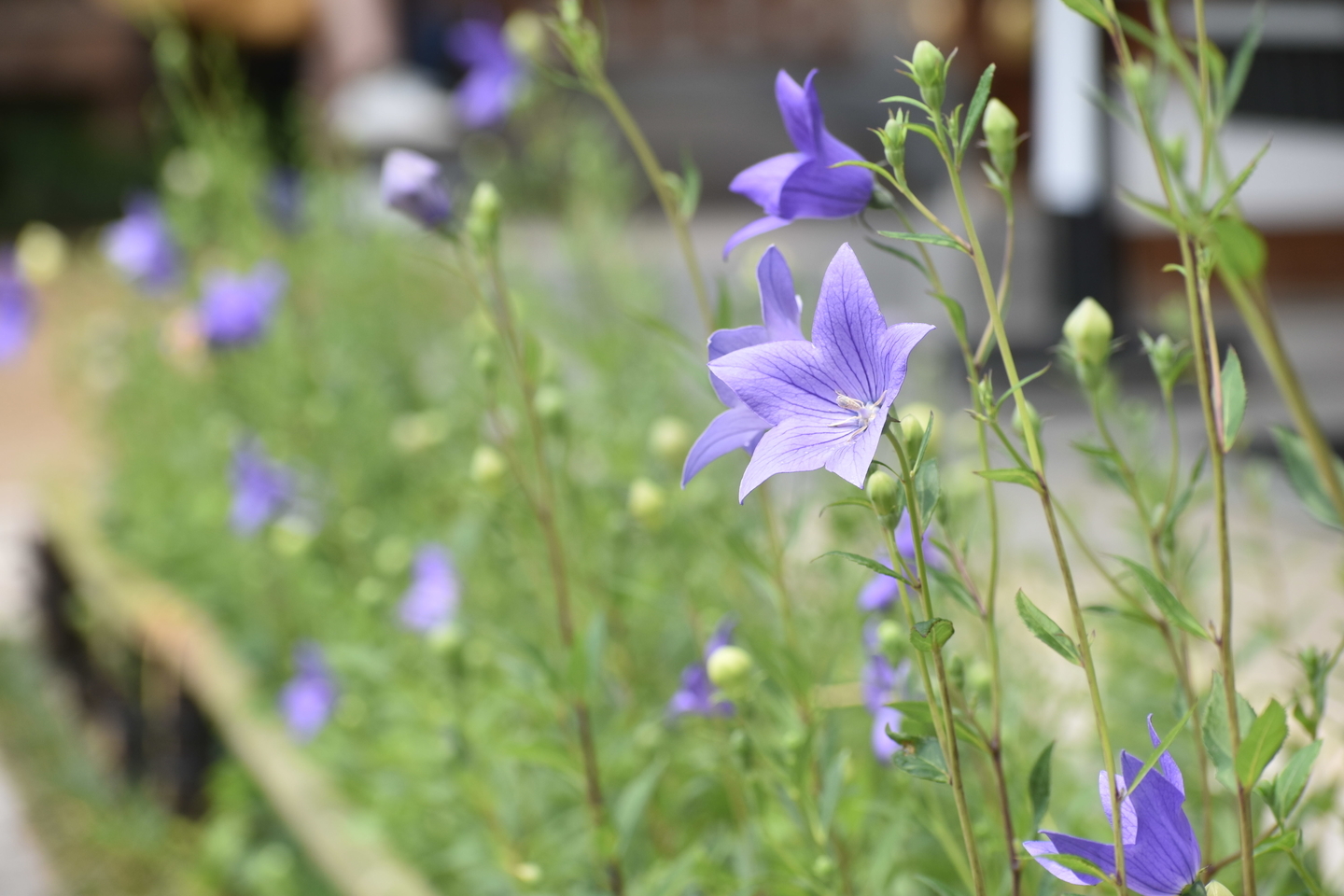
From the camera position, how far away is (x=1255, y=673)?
1.51 meters

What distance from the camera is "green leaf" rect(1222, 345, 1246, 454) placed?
17.1 inches

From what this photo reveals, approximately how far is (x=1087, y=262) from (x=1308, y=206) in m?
1.33

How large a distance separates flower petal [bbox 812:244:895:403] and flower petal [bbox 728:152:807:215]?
0.09m

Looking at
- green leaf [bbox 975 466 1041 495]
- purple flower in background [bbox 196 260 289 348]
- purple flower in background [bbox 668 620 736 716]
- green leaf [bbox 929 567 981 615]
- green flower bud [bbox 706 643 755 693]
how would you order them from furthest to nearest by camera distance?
purple flower in background [bbox 196 260 289 348]
purple flower in background [bbox 668 620 736 716]
green flower bud [bbox 706 643 755 693]
green leaf [bbox 929 567 981 615]
green leaf [bbox 975 466 1041 495]

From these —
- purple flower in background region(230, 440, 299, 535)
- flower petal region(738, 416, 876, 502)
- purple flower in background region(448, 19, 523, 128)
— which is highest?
flower petal region(738, 416, 876, 502)

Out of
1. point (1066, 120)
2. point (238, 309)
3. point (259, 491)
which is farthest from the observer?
point (1066, 120)

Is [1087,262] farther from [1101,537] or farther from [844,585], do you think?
[844,585]

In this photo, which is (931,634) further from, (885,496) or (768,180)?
(768,180)

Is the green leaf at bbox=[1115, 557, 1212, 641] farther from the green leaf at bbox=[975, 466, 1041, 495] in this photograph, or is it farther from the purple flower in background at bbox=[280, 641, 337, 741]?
the purple flower in background at bbox=[280, 641, 337, 741]

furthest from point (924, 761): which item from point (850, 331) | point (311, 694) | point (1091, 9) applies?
point (311, 694)

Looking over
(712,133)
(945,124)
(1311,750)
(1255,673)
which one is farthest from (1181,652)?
(712,133)

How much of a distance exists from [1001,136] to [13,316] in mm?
1867

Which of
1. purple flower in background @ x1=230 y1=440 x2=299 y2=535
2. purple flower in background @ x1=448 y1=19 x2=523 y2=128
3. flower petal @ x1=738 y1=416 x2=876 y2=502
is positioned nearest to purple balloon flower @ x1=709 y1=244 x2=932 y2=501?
flower petal @ x1=738 y1=416 x2=876 y2=502

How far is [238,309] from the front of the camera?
5.00 ft
